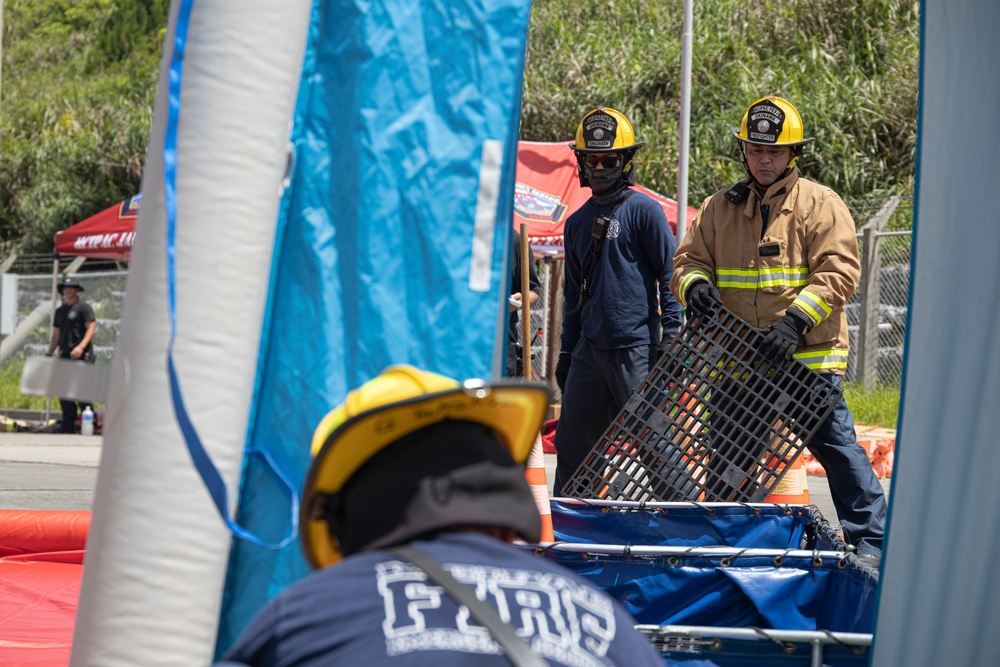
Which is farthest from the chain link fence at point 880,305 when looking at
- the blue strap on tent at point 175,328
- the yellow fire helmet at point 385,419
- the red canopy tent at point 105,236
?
the yellow fire helmet at point 385,419

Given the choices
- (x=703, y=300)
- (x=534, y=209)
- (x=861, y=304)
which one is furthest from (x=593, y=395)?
(x=861, y=304)

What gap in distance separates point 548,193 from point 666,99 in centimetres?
856

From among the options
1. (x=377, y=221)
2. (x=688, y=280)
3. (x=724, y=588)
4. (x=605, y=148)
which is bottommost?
(x=724, y=588)

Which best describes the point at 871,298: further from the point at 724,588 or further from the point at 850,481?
the point at 724,588

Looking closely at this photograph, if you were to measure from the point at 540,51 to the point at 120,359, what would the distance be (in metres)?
21.1

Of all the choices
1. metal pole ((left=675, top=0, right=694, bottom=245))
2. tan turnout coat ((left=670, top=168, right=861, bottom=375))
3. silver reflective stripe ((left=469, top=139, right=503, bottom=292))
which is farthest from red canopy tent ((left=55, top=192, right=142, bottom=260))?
silver reflective stripe ((left=469, top=139, right=503, bottom=292))

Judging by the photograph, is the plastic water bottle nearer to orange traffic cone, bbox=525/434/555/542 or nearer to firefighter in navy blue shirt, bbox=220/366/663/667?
orange traffic cone, bbox=525/434/555/542

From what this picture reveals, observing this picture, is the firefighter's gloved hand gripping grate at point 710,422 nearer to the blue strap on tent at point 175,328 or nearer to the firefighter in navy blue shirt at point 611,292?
the firefighter in navy blue shirt at point 611,292

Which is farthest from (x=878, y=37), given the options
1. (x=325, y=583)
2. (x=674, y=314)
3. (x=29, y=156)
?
(x=325, y=583)

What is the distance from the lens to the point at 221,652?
2.67 m

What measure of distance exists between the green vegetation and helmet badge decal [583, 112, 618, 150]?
1196cm

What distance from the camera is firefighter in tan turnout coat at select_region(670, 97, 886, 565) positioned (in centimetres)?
531

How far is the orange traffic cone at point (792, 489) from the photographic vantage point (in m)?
5.55

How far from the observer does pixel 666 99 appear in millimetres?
21016
